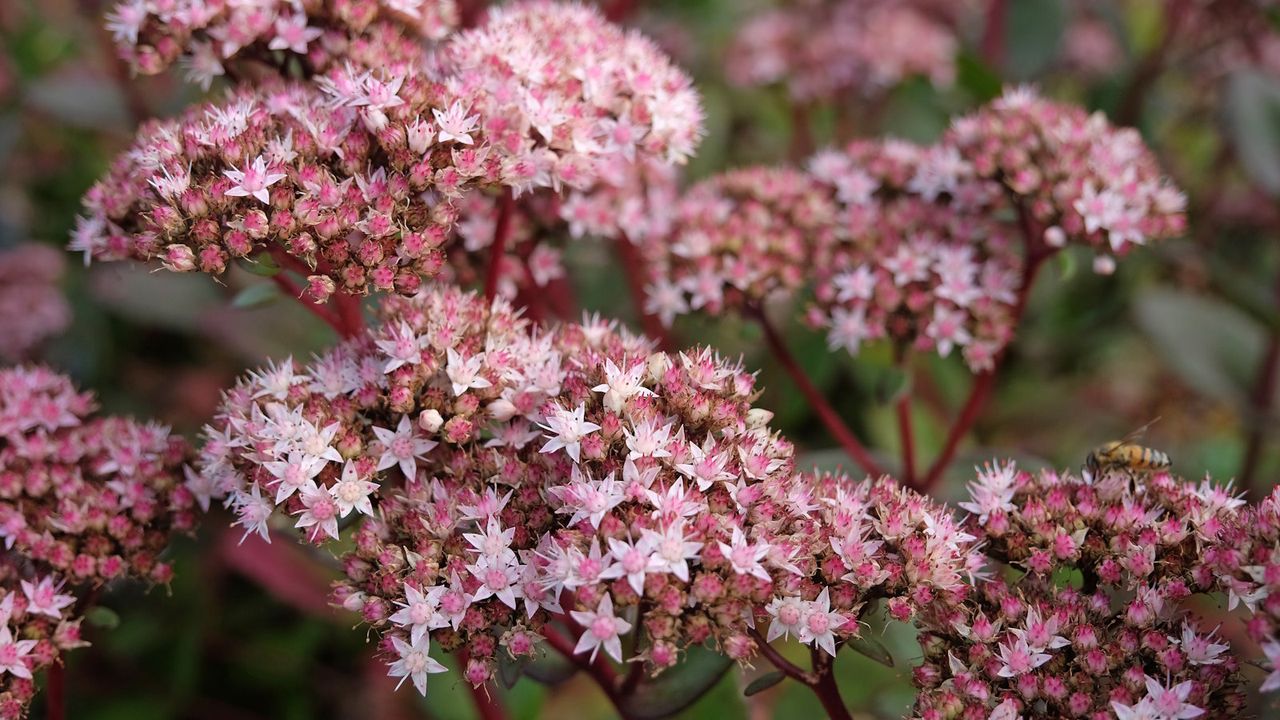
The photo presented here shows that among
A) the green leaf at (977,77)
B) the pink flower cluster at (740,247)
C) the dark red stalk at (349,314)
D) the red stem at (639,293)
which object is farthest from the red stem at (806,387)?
the green leaf at (977,77)

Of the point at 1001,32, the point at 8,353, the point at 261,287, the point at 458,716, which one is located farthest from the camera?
the point at 1001,32

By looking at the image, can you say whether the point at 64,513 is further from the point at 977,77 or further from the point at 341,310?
the point at 977,77

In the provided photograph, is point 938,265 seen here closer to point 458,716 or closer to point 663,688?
point 663,688

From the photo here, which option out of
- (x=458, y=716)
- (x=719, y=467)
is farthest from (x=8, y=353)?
(x=719, y=467)

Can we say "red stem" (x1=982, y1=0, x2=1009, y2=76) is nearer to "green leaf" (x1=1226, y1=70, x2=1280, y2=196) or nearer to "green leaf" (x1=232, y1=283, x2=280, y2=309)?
"green leaf" (x1=1226, y1=70, x2=1280, y2=196)

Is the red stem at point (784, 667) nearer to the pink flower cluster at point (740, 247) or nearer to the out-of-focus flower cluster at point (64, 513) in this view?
the pink flower cluster at point (740, 247)

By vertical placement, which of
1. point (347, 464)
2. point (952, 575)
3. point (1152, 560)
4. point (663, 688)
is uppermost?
point (1152, 560)

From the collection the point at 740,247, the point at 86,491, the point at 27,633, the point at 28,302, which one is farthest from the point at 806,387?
the point at 28,302

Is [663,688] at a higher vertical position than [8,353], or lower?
higher
